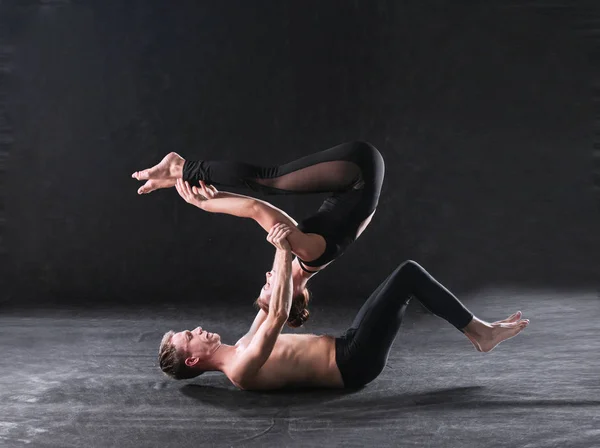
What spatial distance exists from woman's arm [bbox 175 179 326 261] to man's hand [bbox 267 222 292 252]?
38 mm

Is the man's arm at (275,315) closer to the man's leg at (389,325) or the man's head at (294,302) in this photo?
the man's head at (294,302)

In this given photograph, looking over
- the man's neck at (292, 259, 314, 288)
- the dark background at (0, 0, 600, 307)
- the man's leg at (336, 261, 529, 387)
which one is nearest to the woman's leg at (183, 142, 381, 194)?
the man's neck at (292, 259, 314, 288)

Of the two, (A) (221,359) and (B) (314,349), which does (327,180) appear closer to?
(B) (314,349)

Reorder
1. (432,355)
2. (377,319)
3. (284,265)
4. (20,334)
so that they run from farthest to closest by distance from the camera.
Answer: (20,334) → (432,355) → (377,319) → (284,265)

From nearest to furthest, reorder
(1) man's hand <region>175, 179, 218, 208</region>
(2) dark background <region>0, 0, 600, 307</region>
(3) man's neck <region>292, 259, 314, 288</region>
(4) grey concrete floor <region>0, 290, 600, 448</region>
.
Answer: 1. (4) grey concrete floor <region>0, 290, 600, 448</region>
2. (1) man's hand <region>175, 179, 218, 208</region>
3. (3) man's neck <region>292, 259, 314, 288</region>
4. (2) dark background <region>0, 0, 600, 307</region>

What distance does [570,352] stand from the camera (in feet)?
16.1

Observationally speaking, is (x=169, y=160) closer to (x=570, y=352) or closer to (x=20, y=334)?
(x=20, y=334)

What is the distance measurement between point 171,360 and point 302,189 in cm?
115

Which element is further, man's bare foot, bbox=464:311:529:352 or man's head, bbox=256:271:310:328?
man's bare foot, bbox=464:311:529:352

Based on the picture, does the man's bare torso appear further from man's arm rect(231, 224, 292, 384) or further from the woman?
the woman

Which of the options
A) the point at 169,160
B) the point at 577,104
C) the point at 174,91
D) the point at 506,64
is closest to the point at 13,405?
the point at 169,160

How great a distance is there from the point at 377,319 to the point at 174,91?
137 inches

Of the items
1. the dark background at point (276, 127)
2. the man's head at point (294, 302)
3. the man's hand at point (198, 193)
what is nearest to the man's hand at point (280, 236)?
the man's head at point (294, 302)

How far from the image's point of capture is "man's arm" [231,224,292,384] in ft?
Result: 12.0
